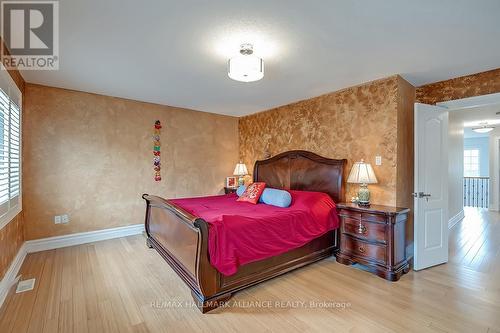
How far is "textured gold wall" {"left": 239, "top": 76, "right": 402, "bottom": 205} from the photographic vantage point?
121 inches

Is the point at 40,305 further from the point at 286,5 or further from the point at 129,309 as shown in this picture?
the point at 286,5

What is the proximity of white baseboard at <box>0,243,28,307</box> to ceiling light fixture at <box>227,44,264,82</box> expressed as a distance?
3020mm

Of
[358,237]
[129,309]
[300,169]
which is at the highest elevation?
[300,169]

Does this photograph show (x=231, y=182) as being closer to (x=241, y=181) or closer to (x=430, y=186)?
(x=241, y=181)

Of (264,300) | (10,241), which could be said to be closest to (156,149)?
(10,241)

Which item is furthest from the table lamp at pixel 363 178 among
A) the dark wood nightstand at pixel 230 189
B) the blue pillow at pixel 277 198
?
the dark wood nightstand at pixel 230 189

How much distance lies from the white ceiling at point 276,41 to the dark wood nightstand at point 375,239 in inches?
68.6

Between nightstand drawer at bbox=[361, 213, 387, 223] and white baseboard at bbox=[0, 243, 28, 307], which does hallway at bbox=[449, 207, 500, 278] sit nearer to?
nightstand drawer at bbox=[361, 213, 387, 223]

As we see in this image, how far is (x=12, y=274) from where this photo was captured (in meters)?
2.64

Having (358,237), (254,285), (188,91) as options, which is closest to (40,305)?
(254,285)

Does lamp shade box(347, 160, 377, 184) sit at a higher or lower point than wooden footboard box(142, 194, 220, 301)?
higher

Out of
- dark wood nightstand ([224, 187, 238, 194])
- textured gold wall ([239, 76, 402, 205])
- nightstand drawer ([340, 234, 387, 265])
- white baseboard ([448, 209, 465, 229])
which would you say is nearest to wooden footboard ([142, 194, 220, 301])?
nightstand drawer ([340, 234, 387, 265])

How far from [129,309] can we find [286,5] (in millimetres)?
2828

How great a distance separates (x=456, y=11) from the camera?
71.6 inches
